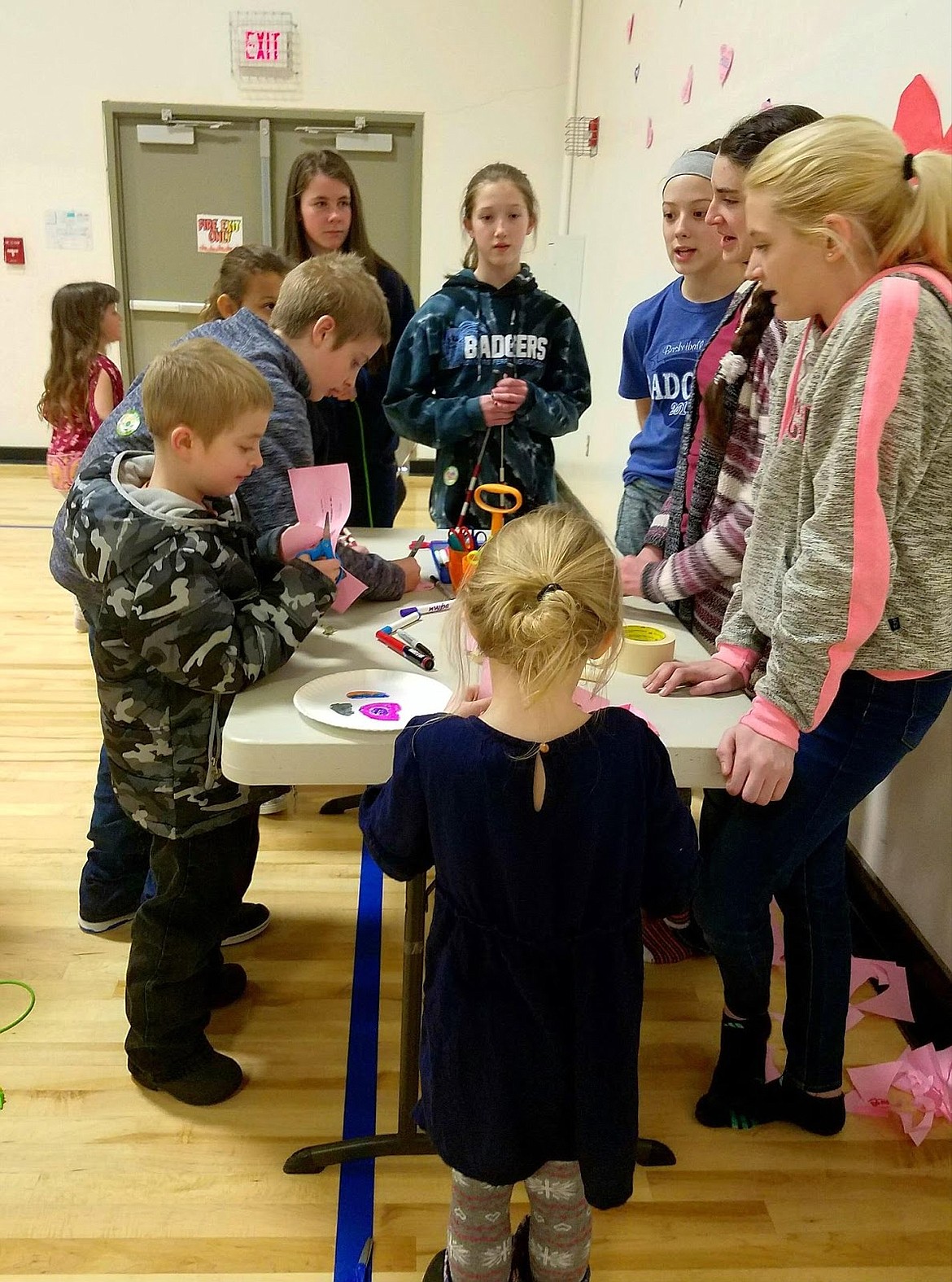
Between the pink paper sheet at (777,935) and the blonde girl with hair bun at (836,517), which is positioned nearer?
the blonde girl with hair bun at (836,517)

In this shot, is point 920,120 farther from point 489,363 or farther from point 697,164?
point 489,363

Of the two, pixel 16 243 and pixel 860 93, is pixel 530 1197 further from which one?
pixel 16 243

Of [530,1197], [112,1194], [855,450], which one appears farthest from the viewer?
[112,1194]

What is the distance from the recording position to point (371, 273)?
2.65 meters

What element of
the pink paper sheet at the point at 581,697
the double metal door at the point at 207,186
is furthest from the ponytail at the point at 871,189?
the double metal door at the point at 207,186

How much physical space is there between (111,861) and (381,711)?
1.02 meters

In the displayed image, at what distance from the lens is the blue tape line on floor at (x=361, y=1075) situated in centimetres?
143

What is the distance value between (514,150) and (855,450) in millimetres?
5726

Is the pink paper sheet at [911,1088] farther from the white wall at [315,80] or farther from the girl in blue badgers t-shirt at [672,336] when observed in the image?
the white wall at [315,80]

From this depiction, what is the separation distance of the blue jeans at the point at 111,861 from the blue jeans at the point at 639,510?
121 cm

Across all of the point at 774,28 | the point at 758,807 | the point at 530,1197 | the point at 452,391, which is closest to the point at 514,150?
the point at 774,28

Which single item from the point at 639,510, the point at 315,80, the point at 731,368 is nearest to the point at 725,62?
the point at 639,510

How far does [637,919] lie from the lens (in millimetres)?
1084

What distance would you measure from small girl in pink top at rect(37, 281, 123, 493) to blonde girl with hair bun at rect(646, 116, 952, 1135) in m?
3.31
